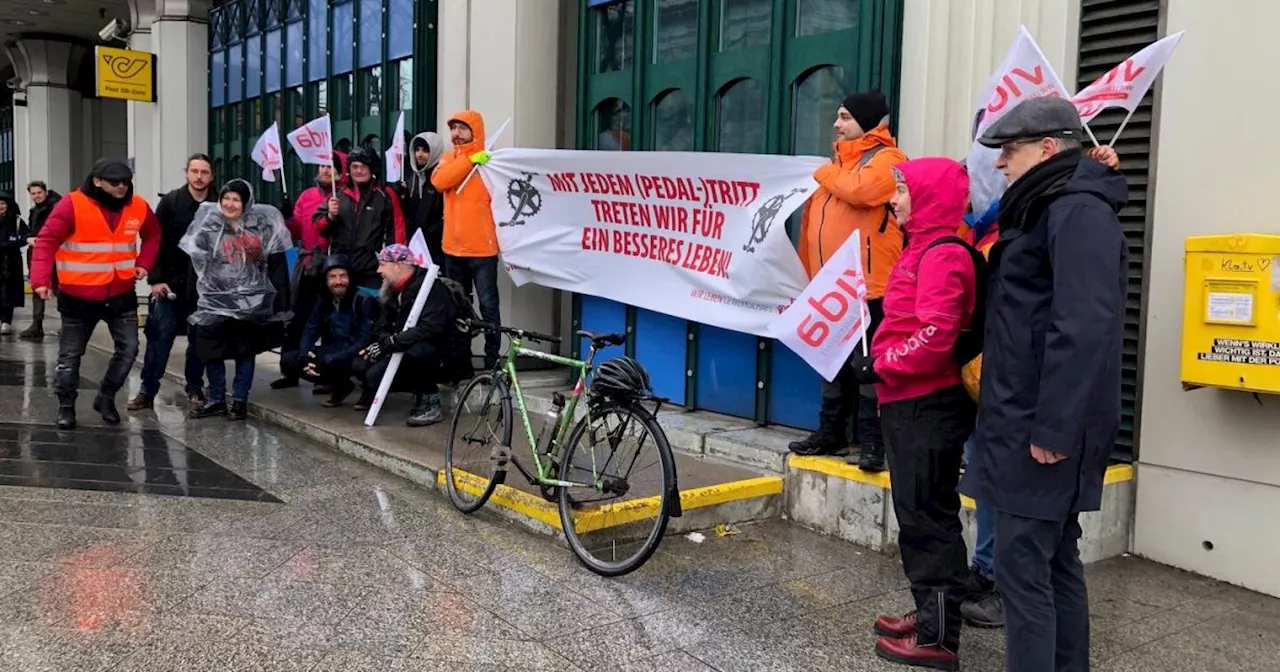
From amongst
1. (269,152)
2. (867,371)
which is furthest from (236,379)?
(867,371)

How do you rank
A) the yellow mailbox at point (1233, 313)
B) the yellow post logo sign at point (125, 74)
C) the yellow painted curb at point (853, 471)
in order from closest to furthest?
1. the yellow mailbox at point (1233, 313)
2. the yellow painted curb at point (853, 471)
3. the yellow post logo sign at point (125, 74)

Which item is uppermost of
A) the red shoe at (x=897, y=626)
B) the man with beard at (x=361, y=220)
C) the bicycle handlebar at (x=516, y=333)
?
the man with beard at (x=361, y=220)

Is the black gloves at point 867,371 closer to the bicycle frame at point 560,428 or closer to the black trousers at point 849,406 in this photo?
the black trousers at point 849,406

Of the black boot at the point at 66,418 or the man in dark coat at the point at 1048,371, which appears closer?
the man in dark coat at the point at 1048,371

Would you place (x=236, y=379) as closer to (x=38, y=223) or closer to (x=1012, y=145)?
(x=1012, y=145)

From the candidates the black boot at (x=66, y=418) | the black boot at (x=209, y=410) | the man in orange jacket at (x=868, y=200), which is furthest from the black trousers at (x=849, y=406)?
the black boot at (x=66, y=418)

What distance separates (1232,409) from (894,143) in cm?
194

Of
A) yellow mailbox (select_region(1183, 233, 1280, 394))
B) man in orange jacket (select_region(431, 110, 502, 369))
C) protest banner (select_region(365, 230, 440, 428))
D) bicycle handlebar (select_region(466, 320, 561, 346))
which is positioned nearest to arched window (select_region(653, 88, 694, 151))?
man in orange jacket (select_region(431, 110, 502, 369))

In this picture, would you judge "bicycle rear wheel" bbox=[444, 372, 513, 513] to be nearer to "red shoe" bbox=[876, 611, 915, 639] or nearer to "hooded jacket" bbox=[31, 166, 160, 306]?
"red shoe" bbox=[876, 611, 915, 639]

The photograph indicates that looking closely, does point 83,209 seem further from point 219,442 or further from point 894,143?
point 894,143

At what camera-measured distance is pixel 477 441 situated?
5457 millimetres

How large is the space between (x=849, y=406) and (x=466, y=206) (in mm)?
3412

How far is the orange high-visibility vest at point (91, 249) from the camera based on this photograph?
7.05 m

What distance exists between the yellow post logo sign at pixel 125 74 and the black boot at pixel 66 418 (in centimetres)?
883
